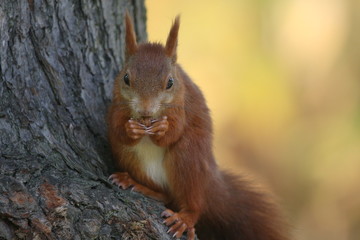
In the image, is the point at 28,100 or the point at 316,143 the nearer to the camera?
the point at 28,100

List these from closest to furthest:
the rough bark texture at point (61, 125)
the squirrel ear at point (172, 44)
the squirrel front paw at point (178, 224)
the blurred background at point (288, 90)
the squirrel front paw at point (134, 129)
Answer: the rough bark texture at point (61, 125)
the squirrel front paw at point (178, 224)
the squirrel front paw at point (134, 129)
the squirrel ear at point (172, 44)
the blurred background at point (288, 90)

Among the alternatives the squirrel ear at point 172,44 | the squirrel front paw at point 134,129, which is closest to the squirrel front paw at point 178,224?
the squirrel front paw at point 134,129

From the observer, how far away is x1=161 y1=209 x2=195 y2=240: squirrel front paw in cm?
226

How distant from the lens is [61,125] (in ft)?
7.97

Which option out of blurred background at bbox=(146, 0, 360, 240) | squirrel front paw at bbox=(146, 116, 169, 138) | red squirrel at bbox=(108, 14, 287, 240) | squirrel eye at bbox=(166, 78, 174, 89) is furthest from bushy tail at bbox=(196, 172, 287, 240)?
blurred background at bbox=(146, 0, 360, 240)

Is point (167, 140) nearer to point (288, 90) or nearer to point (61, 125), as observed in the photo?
point (61, 125)

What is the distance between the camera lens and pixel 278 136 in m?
4.99

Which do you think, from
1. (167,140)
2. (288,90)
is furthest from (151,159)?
(288,90)

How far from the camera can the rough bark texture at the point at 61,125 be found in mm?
2029

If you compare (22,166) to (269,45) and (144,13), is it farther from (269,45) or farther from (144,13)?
(269,45)

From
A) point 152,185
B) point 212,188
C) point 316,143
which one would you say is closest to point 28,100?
point 152,185

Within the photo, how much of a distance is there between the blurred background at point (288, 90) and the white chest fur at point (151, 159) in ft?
7.41

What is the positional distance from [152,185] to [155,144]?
0.17 meters

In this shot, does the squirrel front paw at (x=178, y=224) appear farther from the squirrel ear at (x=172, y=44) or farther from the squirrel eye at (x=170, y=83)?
the squirrel ear at (x=172, y=44)
